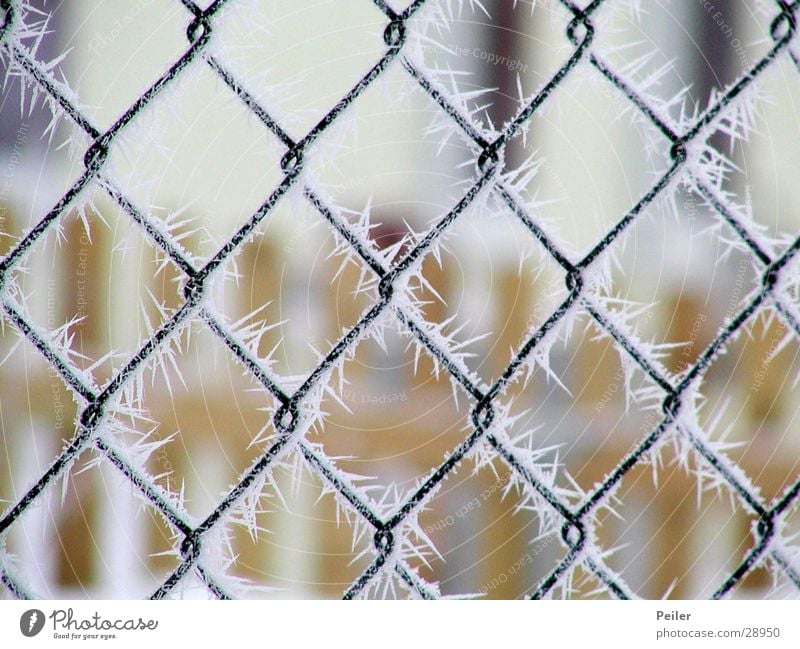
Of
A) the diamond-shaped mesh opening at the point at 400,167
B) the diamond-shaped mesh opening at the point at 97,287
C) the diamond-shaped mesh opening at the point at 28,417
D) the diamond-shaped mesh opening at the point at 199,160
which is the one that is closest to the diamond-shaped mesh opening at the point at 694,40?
the diamond-shaped mesh opening at the point at 400,167

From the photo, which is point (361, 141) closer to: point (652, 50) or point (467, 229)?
point (467, 229)

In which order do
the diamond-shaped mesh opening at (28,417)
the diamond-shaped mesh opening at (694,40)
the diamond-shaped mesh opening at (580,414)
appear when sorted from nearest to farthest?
the diamond-shaped mesh opening at (694,40) → the diamond-shaped mesh opening at (28,417) → the diamond-shaped mesh opening at (580,414)

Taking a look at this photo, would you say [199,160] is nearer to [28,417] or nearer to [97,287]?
[97,287]

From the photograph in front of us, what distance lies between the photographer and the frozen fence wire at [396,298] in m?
0.47

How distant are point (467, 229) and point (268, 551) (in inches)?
26.0

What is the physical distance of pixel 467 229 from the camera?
718mm

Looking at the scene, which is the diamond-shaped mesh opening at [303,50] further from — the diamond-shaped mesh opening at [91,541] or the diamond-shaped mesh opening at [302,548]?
the diamond-shaped mesh opening at [302,548]

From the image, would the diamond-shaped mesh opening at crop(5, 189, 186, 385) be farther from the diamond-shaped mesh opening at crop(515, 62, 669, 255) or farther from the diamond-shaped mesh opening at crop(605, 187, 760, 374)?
the diamond-shaped mesh opening at crop(605, 187, 760, 374)
